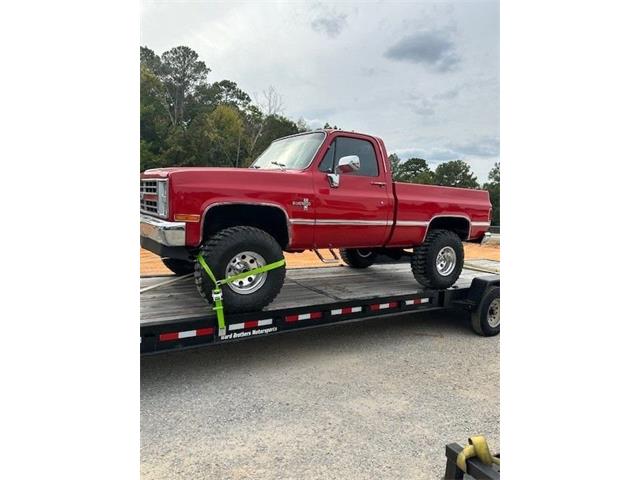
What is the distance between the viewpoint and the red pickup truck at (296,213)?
3.84 m

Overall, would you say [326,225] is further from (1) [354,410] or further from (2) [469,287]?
(2) [469,287]

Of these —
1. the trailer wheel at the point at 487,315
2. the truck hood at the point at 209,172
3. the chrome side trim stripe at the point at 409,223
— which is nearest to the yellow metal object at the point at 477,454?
the truck hood at the point at 209,172

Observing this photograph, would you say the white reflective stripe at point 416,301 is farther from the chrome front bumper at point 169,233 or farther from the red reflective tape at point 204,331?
the chrome front bumper at point 169,233

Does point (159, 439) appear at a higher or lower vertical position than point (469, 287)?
lower

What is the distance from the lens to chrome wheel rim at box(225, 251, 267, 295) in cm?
400

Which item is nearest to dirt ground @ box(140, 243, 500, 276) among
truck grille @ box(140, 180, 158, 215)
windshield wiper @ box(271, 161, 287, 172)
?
truck grille @ box(140, 180, 158, 215)

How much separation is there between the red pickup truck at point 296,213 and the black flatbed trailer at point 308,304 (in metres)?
0.21

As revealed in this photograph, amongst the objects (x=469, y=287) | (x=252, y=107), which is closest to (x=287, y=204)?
(x=469, y=287)

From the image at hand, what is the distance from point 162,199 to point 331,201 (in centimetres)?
166

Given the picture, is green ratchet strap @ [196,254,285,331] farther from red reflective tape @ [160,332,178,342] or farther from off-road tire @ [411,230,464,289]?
off-road tire @ [411,230,464,289]

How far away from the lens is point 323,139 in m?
4.80

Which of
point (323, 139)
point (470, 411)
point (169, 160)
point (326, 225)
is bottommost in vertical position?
point (470, 411)

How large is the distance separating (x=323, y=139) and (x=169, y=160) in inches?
996

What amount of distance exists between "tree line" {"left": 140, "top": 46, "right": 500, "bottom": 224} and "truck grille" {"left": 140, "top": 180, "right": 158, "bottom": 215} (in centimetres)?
1769
